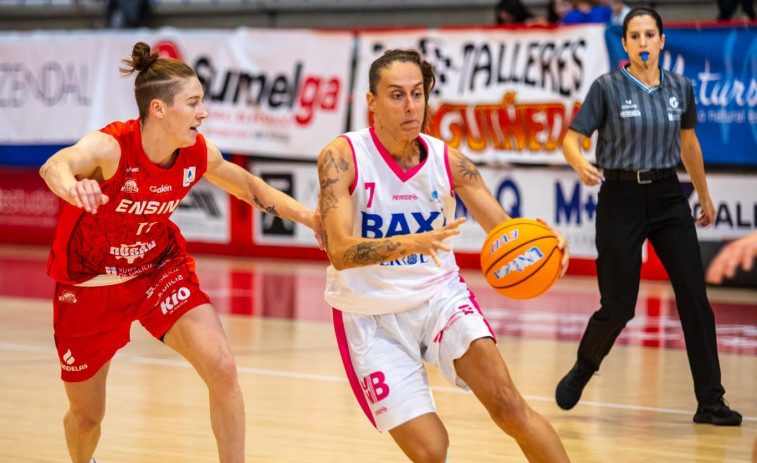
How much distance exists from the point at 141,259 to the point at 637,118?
10.1ft

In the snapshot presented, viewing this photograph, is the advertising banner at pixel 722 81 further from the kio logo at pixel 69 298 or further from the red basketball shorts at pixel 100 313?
Result: the kio logo at pixel 69 298

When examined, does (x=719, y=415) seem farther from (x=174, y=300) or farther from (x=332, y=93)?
(x=332, y=93)

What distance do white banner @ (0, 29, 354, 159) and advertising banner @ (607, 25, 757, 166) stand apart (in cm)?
438

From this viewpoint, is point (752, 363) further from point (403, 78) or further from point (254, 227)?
point (254, 227)

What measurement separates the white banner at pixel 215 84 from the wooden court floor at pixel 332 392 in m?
4.10

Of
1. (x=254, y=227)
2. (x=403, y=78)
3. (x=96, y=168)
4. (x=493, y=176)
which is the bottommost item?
(x=254, y=227)

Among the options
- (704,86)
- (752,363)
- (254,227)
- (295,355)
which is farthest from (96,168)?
(254,227)

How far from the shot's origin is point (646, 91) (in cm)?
716

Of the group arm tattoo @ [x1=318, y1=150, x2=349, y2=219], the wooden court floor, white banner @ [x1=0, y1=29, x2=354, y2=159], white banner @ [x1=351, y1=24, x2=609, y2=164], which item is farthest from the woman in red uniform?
white banner @ [x1=0, y1=29, x2=354, y2=159]

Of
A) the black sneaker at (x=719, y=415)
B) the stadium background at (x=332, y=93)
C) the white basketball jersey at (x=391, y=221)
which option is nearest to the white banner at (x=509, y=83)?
the stadium background at (x=332, y=93)

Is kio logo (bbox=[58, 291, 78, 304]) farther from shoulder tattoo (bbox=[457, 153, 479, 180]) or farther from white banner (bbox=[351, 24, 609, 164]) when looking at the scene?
white banner (bbox=[351, 24, 609, 164])

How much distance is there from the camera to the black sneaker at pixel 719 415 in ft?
22.6

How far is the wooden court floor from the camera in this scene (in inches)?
249

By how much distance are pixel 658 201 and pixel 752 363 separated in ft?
7.89
